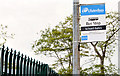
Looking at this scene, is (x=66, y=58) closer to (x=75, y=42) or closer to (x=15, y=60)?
(x=75, y=42)

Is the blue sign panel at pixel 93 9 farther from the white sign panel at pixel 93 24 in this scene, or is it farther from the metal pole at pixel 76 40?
the metal pole at pixel 76 40

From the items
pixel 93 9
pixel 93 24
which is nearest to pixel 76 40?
pixel 93 24

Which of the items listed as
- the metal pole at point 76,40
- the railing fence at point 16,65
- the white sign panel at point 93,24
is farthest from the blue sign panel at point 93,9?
the railing fence at point 16,65

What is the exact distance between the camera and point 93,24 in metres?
8.02

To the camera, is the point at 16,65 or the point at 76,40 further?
the point at 76,40

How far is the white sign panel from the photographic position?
7.98 metres

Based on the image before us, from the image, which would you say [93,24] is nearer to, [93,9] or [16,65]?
[93,9]

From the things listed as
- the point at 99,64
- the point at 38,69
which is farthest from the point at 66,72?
the point at 38,69

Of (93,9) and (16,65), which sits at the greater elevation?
(93,9)

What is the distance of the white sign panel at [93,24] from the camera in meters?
7.98

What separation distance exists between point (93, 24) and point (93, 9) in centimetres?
42

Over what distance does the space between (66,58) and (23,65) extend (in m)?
19.8

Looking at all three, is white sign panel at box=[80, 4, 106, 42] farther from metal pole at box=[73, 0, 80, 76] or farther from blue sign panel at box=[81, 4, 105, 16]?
metal pole at box=[73, 0, 80, 76]

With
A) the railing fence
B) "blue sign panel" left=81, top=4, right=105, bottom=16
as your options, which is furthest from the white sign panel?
the railing fence
